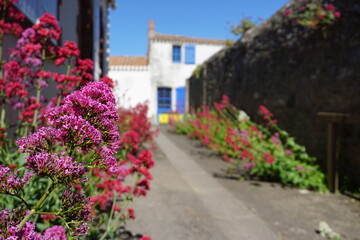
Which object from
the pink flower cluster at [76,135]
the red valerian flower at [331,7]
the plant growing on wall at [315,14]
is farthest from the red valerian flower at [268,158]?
the pink flower cluster at [76,135]

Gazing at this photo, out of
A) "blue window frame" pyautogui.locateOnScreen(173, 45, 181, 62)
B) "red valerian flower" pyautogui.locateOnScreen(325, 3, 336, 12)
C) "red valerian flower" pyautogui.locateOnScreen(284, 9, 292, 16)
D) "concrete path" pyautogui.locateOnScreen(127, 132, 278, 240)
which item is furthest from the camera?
"blue window frame" pyautogui.locateOnScreen(173, 45, 181, 62)

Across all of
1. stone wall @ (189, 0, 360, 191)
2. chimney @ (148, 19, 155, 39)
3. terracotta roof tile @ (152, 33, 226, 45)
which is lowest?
stone wall @ (189, 0, 360, 191)

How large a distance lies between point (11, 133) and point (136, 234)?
1795mm

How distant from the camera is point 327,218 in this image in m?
3.50

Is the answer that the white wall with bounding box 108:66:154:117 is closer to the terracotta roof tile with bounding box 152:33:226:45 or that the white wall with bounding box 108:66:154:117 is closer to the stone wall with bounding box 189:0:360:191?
the terracotta roof tile with bounding box 152:33:226:45

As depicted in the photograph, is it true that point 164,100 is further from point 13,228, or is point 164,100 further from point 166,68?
point 13,228

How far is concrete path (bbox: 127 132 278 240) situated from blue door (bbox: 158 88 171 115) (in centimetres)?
1607

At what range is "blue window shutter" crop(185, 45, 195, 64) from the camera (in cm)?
2266

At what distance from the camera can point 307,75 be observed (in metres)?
5.53

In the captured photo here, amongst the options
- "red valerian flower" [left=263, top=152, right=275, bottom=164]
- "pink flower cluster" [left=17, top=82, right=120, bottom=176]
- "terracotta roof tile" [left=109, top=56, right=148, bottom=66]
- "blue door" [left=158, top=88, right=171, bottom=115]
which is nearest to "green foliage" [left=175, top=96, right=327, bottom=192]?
"red valerian flower" [left=263, top=152, right=275, bottom=164]

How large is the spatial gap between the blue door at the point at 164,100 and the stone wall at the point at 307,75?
42.1 feet

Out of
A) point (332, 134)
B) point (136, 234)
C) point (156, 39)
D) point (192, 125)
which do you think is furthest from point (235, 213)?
point (156, 39)

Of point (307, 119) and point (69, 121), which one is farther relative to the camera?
point (307, 119)

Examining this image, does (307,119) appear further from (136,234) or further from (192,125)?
(192,125)
